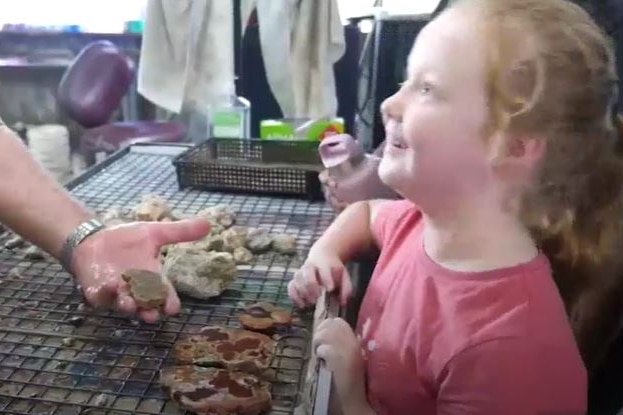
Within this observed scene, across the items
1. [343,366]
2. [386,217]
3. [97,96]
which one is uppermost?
[386,217]

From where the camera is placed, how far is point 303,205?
1.53m

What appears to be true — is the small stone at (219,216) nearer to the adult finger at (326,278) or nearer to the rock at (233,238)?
the rock at (233,238)

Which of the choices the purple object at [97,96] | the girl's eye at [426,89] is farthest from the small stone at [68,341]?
the purple object at [97,96]

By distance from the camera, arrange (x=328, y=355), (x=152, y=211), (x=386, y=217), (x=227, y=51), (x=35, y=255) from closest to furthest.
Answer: (x=328, y=355)
(x=386, y=217)
(x=35, y=255)
(x=152, y=211)
(x=227, y=51)

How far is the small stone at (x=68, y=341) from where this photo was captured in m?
0.94

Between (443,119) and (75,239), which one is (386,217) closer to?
(443,119)

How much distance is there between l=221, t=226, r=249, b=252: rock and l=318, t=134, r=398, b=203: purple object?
0.59 feet

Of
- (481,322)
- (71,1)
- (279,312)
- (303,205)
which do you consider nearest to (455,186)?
(481,322)

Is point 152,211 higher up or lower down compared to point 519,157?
lower down

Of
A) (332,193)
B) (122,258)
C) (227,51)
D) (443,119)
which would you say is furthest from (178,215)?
(227,51)

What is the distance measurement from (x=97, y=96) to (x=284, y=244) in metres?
1.95

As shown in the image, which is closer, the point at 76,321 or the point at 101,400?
the point at 101,400

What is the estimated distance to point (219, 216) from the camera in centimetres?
138

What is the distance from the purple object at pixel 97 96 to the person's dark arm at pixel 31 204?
1890mm
